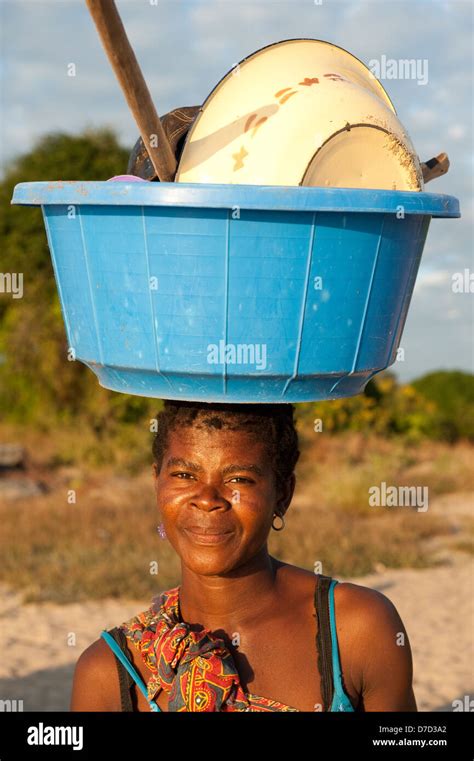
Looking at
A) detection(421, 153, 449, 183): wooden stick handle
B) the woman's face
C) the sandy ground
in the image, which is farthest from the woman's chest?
the sandy ground

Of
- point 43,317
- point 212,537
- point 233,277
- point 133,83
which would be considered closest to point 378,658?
point 212,537

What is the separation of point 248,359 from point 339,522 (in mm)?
7123

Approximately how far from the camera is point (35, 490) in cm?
1002

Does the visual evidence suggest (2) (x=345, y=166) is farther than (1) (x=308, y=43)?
No

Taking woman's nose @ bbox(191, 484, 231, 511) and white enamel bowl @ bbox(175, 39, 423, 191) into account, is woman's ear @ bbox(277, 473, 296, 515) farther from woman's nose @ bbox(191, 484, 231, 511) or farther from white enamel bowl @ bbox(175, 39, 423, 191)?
white enamel bowl @ bbox(175, 39, 423, 191)

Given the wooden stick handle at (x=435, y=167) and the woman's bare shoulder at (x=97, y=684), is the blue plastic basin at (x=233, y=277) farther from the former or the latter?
the woman's bare shoulder at (x=97, y=684)

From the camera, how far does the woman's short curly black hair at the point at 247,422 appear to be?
213 centimetres

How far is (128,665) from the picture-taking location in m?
2.18

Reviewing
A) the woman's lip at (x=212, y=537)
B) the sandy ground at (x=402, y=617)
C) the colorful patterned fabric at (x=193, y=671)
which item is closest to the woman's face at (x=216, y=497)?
the woman's lip at (x=212, y=537)

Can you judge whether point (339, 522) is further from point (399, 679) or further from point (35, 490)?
point (399, 679)

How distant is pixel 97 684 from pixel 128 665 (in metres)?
0.09

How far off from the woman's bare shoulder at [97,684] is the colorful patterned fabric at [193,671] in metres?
0.08

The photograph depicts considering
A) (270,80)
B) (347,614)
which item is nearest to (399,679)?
(347,614)
